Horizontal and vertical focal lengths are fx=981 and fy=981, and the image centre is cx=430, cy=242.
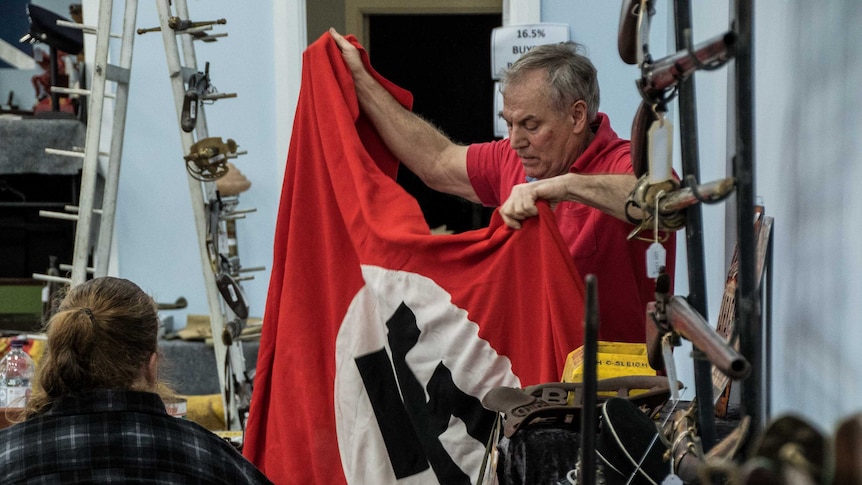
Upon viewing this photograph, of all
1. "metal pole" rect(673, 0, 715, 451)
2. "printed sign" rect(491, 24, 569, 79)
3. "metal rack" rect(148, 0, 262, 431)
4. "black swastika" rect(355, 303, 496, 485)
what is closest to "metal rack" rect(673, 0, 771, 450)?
"metal pole" rect(673, 0, 715, 451)

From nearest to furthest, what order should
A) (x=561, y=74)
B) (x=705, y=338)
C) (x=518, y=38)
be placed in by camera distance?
1. (x=705, y=338)
2. (x=561, y=74)
3. (x=518, y=38)

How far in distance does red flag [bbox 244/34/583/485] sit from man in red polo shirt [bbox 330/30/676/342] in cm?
9

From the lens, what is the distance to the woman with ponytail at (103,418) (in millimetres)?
1558

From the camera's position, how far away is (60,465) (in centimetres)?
155

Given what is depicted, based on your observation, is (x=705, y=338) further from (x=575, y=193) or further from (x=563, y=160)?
(x=563, y=160)

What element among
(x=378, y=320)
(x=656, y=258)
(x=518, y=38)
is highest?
(x=518, y=38)

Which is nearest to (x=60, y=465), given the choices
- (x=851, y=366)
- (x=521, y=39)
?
(x=851, y=366)

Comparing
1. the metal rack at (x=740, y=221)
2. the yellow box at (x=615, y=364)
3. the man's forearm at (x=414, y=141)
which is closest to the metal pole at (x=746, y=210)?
the metal rack at (x=740, y=221)

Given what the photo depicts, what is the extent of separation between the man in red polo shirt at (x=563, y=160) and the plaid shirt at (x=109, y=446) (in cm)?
71

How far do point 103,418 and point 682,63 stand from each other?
41.8 inches

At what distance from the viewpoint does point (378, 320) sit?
2.04m

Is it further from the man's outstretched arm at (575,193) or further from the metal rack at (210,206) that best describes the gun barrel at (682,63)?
the metal rack at (210,206)

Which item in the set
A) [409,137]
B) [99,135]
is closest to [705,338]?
[409,137]

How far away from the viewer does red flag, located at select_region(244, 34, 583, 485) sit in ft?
6.10
